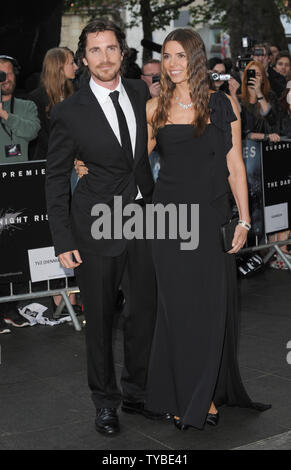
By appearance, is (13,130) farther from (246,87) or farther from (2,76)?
(246,87)

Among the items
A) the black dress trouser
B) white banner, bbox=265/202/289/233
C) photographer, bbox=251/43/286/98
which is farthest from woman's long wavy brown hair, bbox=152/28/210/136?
photographer, bbox=251/43/286/98

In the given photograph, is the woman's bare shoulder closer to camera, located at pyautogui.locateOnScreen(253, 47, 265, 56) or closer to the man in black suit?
the man in black suit

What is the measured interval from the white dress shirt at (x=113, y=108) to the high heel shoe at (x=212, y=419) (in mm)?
1577

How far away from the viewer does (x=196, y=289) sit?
4758 mm

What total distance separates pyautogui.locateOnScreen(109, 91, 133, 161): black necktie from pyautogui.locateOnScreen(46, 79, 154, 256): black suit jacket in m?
0.05

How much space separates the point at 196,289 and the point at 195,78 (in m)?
1.18

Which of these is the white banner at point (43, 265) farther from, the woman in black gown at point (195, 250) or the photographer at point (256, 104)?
the photographer at point (256, 104)

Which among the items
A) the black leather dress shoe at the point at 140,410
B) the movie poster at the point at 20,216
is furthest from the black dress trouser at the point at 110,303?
the movie poster at the point at 20,216

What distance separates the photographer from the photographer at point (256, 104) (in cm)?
913

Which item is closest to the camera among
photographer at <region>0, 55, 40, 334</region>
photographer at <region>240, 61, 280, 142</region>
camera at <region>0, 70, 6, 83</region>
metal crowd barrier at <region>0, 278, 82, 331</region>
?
metal crowd barrier at <region>0, 278, 82, 331</region>

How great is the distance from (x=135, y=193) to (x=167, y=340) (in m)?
0.87

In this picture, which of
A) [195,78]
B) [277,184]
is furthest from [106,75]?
[277,184]

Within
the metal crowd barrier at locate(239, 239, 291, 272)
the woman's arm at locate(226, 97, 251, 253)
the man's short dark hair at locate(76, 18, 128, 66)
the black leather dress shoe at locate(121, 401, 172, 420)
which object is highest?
the man's short dark hair at locate(76, 18, 128, 66)

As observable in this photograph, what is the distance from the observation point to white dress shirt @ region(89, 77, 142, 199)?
460cm
